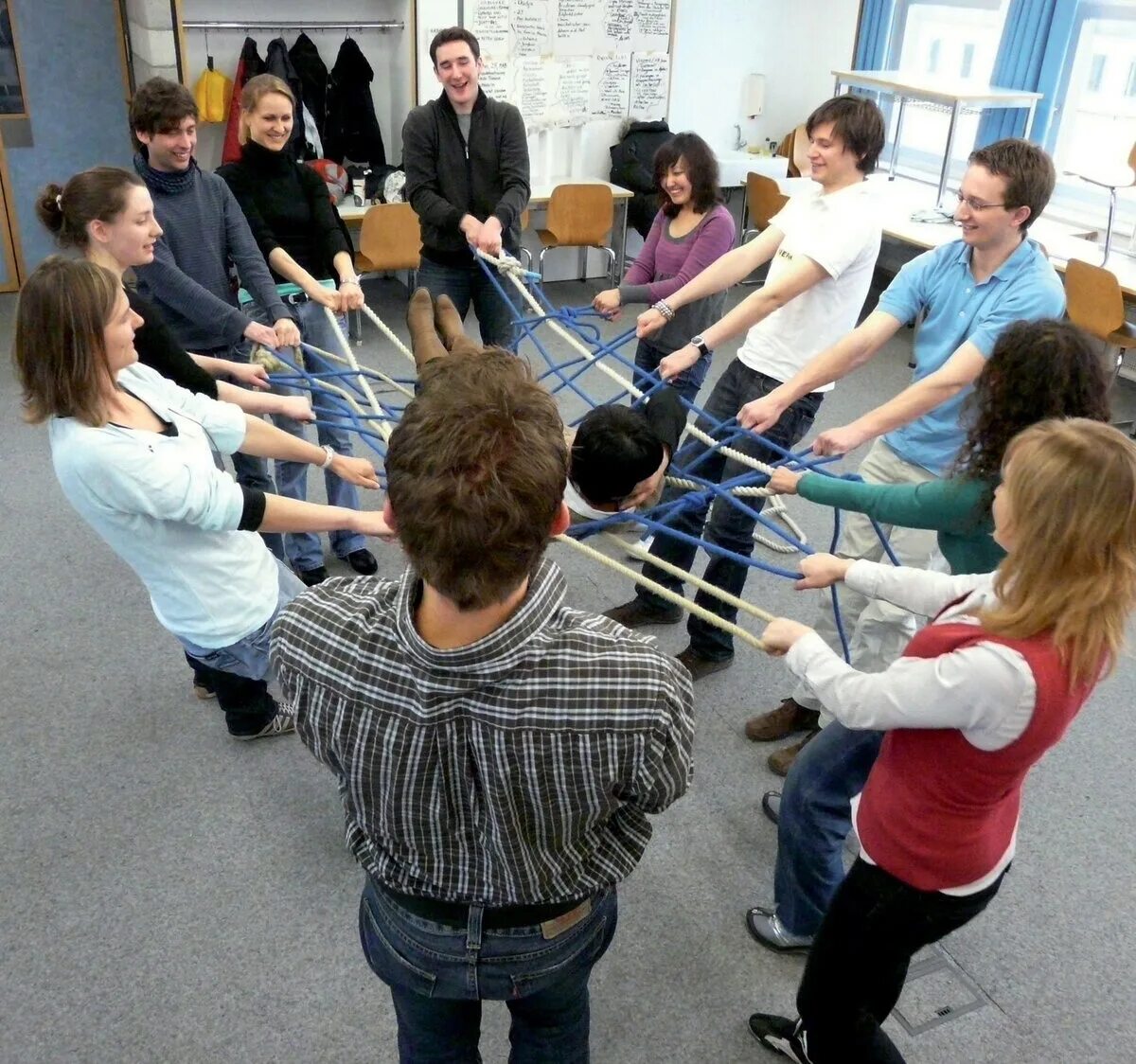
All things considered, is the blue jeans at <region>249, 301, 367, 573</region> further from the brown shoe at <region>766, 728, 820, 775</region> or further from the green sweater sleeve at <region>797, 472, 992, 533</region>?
the green sweater sleeve at <region>797, 472, 992, 533</region>

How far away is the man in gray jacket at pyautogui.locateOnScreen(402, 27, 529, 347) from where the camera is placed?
3.71m

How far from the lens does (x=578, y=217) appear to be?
6715 millimetres

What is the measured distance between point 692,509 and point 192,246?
5.66 feet

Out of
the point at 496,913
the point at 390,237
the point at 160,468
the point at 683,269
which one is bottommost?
the point at 390,237

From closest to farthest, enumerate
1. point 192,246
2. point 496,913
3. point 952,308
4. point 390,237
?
point 496,913, point 952,308, point 192,246, point 390,237

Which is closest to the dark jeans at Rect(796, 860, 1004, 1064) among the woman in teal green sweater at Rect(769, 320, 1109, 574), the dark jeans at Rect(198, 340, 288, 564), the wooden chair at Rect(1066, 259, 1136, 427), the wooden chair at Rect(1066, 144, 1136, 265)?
the woman in teal green sweater at Rect(769, 320, 1109, 574)

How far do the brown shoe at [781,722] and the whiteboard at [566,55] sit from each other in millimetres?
4917

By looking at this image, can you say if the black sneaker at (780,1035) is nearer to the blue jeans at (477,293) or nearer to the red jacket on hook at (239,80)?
the blue jeans at (477,293)

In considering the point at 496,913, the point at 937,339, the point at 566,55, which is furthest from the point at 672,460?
the point at 566,55

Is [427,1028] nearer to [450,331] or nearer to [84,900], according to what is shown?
[84,900]

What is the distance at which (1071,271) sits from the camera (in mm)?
5012

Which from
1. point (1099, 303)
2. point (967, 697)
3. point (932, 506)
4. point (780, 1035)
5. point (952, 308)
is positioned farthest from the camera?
point (1099, 303)

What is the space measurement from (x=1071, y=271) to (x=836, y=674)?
4.22m

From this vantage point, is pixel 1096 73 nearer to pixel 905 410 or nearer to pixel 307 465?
pixel 905 410
